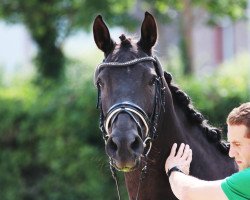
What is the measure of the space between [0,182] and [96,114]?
194cm

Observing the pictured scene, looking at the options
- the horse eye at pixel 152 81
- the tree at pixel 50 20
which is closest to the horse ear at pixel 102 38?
the horse eye at pixel 152 81

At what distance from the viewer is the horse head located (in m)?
4.18

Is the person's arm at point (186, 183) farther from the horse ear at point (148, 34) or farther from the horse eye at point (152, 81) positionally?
the horse ear at point (148, 34)

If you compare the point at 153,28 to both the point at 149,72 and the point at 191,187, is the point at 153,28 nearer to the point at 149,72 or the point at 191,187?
the point at 149,72

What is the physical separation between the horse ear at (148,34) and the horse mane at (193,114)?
281 millimetres

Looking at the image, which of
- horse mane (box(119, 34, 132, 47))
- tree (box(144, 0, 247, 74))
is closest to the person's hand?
horse mane (box(119, 34, 132, 47))

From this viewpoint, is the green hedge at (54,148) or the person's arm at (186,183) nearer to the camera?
the person's arm at (186,183)

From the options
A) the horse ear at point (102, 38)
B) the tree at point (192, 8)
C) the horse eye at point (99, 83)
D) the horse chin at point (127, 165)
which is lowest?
the horse chin at point (127, 165)

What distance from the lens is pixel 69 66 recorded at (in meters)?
17.5

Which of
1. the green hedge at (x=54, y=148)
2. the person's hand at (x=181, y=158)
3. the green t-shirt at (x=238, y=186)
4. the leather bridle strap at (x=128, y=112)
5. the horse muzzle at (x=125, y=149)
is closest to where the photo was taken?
the green t-shirt at (x=238, y=186)

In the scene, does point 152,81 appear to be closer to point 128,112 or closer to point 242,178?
point 128,112

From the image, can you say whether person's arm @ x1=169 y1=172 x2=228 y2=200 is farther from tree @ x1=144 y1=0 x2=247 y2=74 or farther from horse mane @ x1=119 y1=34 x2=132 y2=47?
tree @ x1=144 y1=0 x2=247 y2=74

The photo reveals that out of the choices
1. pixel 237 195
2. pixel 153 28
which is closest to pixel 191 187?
pixel 237 195

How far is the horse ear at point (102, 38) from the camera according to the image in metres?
4.66
